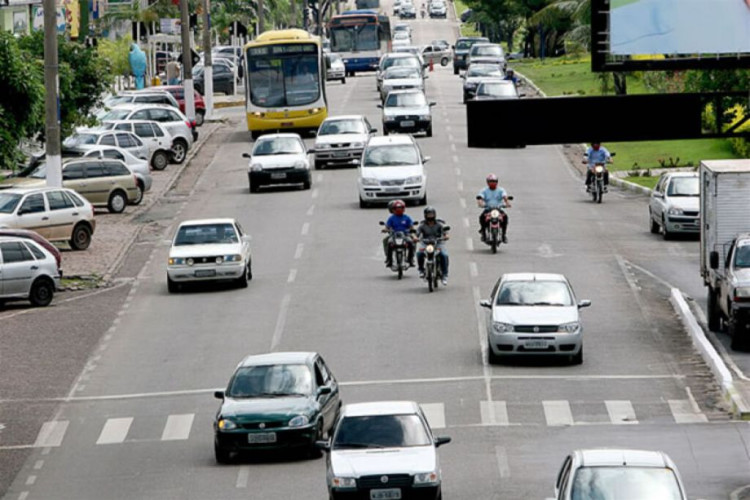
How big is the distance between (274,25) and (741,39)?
132 m

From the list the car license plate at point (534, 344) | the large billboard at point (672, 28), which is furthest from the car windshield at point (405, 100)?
the large billboard at point (672, 28)

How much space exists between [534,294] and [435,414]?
445cm

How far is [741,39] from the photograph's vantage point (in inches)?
1035

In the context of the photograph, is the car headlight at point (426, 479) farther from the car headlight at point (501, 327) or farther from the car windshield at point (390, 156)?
the car windshield at point (390, 156)

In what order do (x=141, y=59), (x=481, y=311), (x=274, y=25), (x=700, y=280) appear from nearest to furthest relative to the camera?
(x=481, y=311)
(x=700, y=280)
(x=141, y=59)
(x=274, y=25)

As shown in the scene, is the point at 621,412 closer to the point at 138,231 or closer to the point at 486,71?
the point at 138,231

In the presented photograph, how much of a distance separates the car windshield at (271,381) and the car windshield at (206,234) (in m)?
13.8

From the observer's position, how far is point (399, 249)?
39.0 meters

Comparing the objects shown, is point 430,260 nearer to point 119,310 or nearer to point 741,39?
point 119,310

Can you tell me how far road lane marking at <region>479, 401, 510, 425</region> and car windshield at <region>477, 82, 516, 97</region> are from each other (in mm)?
39965

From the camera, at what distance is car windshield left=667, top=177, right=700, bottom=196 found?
4438 centimetres

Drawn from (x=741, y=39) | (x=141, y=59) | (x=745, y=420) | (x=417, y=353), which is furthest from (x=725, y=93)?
(x=141, y=59)

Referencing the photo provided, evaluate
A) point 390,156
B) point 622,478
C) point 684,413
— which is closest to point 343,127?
point 390,156

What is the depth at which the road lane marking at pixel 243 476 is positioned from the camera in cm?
2327
